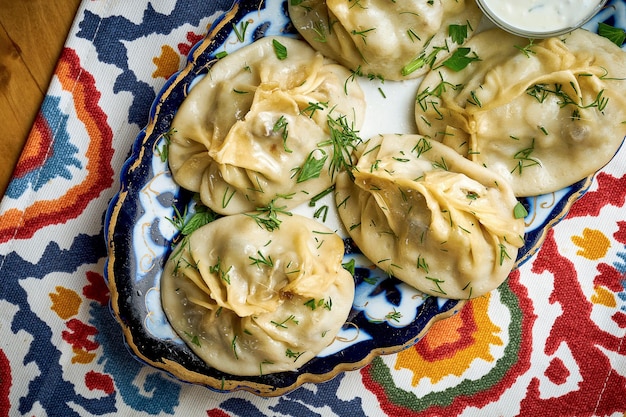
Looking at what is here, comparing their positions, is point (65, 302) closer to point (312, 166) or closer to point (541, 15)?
point (312, 166)

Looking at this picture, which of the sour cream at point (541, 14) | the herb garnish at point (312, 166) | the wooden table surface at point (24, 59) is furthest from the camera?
the wooden table surface at point (24, 59)

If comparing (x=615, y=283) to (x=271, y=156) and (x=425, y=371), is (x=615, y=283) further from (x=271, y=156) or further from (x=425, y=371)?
(x=271, y=156)

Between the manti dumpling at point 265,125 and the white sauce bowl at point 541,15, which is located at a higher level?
the white sauce bowl at point 541,15

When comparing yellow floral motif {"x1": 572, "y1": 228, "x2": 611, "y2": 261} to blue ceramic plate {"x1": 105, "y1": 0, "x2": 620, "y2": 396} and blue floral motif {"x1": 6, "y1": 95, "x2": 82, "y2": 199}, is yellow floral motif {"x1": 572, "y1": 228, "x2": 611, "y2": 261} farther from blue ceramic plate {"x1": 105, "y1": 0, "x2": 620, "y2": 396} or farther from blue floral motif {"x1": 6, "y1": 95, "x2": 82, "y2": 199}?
blue floral motif {"x1": 6, "y1": 95, "x2": 82, "y2": 199}

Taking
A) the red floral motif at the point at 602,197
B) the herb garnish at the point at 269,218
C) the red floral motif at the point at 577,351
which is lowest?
the red floral motif at the point at 577,351

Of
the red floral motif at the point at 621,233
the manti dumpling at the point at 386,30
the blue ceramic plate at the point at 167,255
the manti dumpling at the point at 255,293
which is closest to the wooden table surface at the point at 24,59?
the blue ceramic plate at the point at 167,255

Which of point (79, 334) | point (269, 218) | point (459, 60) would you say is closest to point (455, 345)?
point (269, 218)

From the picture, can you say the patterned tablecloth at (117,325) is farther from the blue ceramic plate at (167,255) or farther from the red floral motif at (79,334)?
the blue ceramic plate at (167,255)
